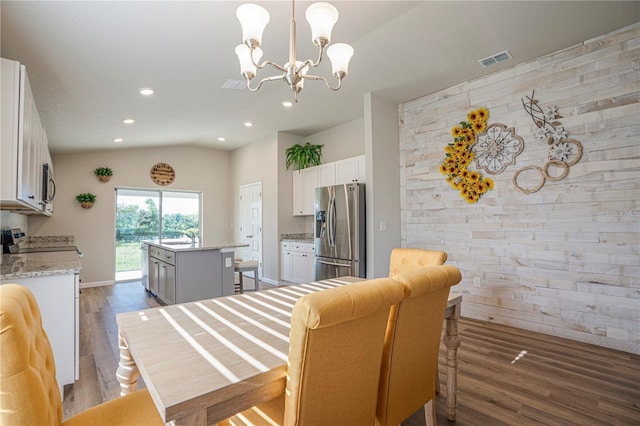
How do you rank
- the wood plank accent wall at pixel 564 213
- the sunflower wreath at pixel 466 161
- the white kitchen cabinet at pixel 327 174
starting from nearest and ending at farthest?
the wood plank accent wall at pixel 564 213 → the sunflower wreath at pixel 466 161 → the white kitchen cabinet at pixel 327 174

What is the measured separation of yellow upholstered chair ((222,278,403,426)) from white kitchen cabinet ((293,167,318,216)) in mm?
4574

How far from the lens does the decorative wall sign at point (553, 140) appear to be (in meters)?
3.07

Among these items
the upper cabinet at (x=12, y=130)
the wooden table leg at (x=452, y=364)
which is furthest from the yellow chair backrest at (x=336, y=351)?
the upper cabinet at (x=12, y=130)

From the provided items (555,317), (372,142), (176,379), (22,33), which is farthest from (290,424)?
(372,142)

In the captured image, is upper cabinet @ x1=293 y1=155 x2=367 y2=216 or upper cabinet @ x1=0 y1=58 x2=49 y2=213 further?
upper cabinet @ x1=293 y1=155 x2=367 y2=216

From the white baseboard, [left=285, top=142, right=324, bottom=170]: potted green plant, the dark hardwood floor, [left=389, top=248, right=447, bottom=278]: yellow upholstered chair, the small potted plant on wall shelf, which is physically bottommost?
the dark hardwood floor

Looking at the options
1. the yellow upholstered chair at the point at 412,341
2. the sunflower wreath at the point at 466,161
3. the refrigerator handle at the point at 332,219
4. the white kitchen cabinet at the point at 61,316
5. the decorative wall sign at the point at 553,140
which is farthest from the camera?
the refrigerator handle at the point at 332,219

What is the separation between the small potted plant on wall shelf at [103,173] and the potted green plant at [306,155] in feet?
11.4

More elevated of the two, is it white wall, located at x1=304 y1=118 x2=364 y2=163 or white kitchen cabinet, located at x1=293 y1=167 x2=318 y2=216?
white wall, located at x1=304 y1=118 x2=364 y2=163

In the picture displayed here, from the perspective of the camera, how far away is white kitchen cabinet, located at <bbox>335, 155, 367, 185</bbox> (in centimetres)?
477

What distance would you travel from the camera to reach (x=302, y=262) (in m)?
5.45

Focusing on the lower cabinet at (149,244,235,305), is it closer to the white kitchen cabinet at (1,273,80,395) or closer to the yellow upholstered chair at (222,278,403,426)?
the white kitchen cabinet at (1,273,80,395)

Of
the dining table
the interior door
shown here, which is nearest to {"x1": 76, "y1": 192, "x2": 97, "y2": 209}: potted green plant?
the interior door

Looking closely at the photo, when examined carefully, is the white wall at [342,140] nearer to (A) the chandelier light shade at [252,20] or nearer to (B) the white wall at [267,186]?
(B) the white wall at [267,186]
